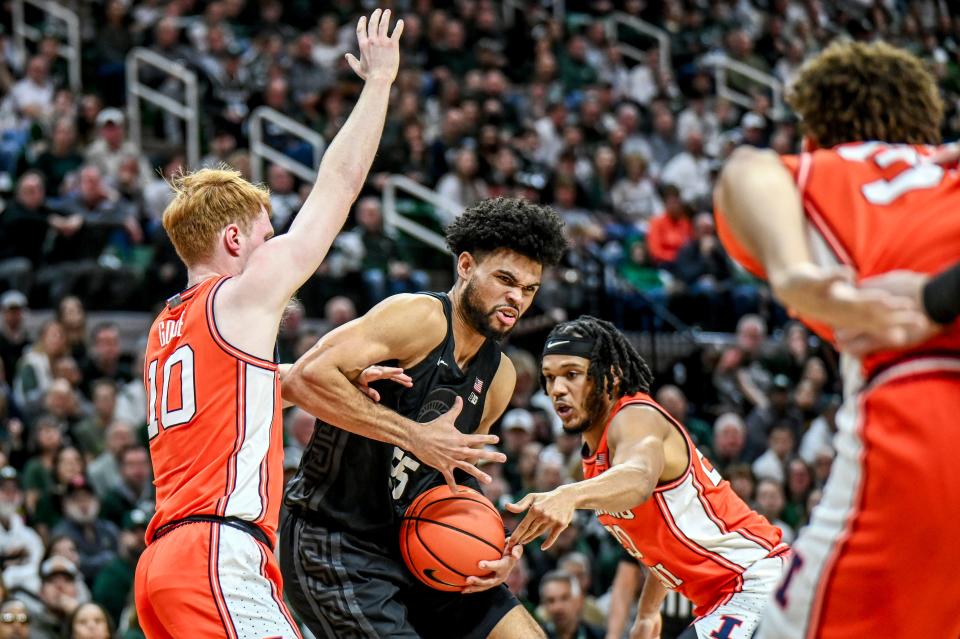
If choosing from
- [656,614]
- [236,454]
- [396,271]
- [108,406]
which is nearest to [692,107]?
[396,271]

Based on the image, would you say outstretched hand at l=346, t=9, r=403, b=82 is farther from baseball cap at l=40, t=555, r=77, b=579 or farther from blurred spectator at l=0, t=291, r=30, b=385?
blurred spectator at l=0, t=291, r=30, b=385

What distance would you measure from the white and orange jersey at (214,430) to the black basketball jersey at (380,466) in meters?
0.78

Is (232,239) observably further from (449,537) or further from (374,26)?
(449,537)

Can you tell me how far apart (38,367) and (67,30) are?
595 centimetres

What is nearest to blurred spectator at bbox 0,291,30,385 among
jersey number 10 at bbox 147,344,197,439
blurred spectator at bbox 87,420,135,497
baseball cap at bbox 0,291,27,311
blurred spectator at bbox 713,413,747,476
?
baseball cap at bbox 0,291,27,311

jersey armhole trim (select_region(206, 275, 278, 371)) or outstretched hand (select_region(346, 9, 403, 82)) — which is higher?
outstretched hand (select_region(346, 9, 403, 82))

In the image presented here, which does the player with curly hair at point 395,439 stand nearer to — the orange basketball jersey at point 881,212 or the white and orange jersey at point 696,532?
the white and orange jersey at point 696,532

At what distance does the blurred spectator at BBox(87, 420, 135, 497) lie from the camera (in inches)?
389

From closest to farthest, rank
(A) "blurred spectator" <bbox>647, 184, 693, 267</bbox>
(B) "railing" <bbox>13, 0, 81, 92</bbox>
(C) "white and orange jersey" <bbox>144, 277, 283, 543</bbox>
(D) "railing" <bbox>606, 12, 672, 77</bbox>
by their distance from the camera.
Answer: (C) "white and orange jersey" <bbox>144, 277, 283, 543</bbox>, (B) "railing" <bbox>13, 0, 81, 92</bbox>, (A) "blurred spectator" <bbox>647, 184, 693, 267</bbox>, (D) "railing" <bbox>606, 12, 672, 77</bbox>

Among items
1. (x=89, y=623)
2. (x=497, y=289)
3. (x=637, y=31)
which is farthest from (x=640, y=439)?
(x=637, y=31)

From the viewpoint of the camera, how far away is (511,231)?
521cm

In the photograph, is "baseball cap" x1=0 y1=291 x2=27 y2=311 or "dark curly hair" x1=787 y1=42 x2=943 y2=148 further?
"baseball cap" x1=0 y1=291 x2=27 y2=311

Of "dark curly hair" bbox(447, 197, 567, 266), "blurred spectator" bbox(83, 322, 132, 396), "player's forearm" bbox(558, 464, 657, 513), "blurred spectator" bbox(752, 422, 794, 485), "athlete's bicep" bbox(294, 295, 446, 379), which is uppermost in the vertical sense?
"dark curly hair" bbox(447, 197, 567, 266)

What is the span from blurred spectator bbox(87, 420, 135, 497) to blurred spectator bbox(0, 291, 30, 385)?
4.53ft
